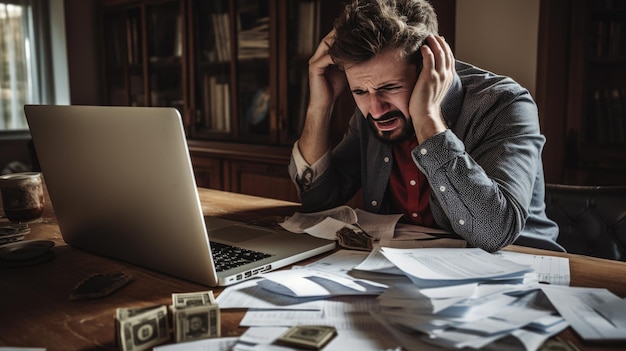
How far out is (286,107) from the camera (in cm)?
275

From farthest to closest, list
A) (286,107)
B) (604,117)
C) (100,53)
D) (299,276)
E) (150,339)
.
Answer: (100,53) → (286,107) → (604,117) → (299,276) → (150,339)

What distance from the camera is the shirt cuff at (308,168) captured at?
144 cm

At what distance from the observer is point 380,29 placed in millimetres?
1202

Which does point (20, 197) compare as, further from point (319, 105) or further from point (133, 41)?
point (133, 41)

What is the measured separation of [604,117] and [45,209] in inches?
83.5

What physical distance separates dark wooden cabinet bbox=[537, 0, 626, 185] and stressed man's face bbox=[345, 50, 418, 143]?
1136 mm

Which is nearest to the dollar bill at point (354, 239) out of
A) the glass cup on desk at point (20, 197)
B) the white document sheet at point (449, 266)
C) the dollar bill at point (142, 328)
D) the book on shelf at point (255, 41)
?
the white document sheet at point (449, 266)

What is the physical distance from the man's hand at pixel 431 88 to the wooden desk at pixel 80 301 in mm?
290

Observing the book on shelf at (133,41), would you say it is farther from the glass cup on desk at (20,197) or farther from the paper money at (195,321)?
the paper money at (195,321)

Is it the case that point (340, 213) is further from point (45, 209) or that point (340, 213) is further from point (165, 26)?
point (165, 26)

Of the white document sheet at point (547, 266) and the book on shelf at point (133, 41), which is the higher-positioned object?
the book on shelf at point (133, 41)

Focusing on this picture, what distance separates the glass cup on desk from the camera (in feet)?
4.14

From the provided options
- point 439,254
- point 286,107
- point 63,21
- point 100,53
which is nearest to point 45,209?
point 439,254

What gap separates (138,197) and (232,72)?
2.21 meters
